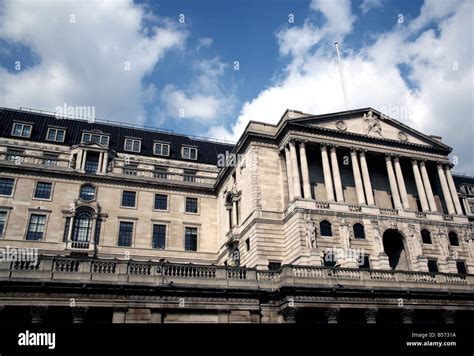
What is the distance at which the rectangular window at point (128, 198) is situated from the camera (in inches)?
1709

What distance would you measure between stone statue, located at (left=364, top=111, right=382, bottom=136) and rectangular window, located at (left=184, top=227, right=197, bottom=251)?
2171 cm

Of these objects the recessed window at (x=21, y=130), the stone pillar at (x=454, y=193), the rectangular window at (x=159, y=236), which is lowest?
the rectangular window at (x=159, y=236)

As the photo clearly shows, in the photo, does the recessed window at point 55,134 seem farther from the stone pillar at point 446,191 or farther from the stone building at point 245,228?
the stone pillar at point 446,191

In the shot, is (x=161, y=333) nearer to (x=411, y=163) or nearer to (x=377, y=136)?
(x=377, y=136)

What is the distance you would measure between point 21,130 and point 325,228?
3827 cm

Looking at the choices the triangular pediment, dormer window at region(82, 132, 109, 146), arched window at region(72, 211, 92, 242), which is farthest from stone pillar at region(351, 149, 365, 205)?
dormer window at region(82, 132, 109, 146)

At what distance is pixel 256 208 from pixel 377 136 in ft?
51.4

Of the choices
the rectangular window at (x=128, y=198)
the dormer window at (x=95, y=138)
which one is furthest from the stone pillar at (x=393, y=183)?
the dormer window at (x=95, y=138)

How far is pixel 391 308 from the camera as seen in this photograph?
28281 mm

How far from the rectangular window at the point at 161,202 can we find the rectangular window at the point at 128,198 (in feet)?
7.93

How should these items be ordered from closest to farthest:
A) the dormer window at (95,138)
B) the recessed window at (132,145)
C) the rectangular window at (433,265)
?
the rectangular window at (433,265), the dormer window at (95,138), the recessed window at (132,145)

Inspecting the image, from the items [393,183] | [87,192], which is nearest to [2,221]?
[87,192]

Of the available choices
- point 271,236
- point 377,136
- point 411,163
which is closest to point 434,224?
point 411,163

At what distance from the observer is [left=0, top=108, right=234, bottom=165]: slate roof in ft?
163
